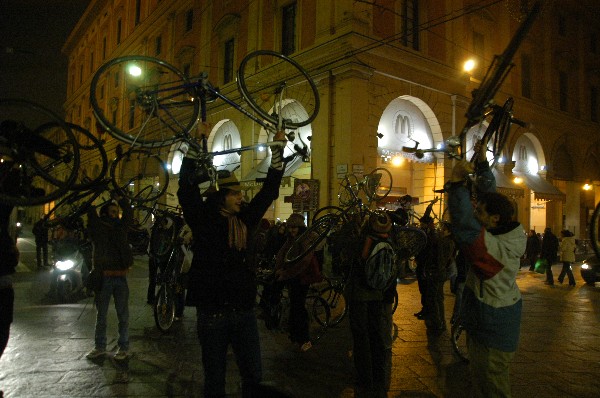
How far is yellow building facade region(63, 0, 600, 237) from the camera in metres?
15.7

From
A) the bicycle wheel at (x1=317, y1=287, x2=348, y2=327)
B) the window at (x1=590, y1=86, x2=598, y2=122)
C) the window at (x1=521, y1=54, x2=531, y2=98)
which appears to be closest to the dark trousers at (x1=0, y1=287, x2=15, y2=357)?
the bicycle wheel at (x1=317, y1=287, x2=348, y2=327)

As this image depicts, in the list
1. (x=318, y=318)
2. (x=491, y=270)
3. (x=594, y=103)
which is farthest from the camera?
(x=594, y=103)

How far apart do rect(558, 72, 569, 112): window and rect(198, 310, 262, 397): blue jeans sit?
90.0 feet

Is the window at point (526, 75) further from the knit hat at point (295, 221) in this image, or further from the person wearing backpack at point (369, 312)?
the person wearing backpack at point (369, 312)

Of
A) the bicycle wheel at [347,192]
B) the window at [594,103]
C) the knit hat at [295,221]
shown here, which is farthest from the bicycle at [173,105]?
the window at [594,103]

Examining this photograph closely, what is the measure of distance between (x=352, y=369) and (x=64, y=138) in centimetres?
427

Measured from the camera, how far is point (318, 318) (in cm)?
755

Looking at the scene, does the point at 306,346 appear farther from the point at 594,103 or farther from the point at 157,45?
the point at 594,103

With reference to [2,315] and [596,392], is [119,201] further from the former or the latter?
[596,392]

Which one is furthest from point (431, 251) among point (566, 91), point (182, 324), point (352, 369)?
point (566, 91)

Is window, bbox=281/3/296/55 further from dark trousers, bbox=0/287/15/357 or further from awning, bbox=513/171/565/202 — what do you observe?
dark trousers, bbox=0/287/15/357

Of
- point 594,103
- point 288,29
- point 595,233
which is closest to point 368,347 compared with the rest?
point 595,233

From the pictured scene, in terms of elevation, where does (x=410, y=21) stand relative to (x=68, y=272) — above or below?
above

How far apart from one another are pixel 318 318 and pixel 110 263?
11.4 feet
